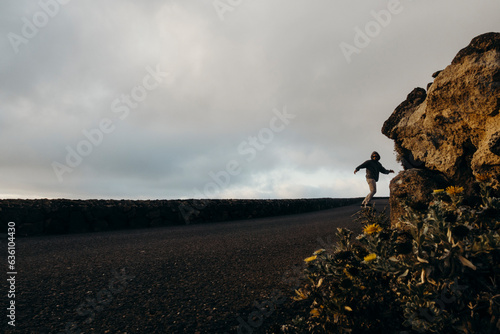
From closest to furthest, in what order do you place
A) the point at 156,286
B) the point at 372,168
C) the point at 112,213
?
the point at 156,286 < the point at 112,213 < the point at 372,168

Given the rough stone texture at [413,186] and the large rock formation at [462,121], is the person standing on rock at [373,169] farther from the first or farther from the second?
the rough stone texture at [413,186]

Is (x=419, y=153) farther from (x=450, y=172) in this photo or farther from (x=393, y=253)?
(x=393, y=253)

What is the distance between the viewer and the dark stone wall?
8255mm

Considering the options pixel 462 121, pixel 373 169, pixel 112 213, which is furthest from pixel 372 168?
pixel 112 213

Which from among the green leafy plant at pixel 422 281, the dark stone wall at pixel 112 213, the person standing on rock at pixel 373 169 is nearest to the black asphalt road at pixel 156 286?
the green leafy plant at pixel 422 281

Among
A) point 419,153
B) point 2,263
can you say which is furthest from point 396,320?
point 2,263

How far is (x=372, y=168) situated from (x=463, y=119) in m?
5.72

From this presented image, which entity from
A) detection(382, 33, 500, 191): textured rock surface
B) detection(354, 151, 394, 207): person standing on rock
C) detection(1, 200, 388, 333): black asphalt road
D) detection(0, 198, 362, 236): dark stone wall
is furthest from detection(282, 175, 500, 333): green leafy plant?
detection(0, 198, 362, 236): dark stone wall

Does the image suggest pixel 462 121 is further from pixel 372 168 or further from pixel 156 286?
pixel 372 168

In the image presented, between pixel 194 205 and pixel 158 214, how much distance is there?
1372mm

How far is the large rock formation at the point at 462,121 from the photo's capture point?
3.98 meters

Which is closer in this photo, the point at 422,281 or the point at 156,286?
the point at 422,281

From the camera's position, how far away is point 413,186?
14.7 ft

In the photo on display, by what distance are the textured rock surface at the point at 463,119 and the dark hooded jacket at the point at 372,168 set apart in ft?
15.3
